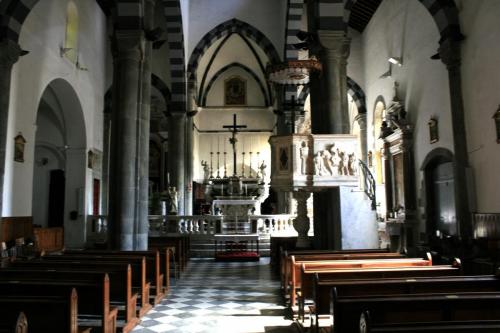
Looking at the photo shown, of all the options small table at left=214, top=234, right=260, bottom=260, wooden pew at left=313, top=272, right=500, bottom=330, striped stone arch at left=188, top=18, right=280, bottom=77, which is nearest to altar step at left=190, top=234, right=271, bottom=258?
small table at left=214, top=234, right=260, bottom=260

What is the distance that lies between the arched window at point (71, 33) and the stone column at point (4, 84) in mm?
4610

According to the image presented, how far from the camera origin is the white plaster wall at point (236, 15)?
19.7m

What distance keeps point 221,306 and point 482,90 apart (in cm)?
806

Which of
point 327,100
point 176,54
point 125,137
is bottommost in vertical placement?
point 125,137

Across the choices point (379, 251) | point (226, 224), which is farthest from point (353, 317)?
point (226, 224)

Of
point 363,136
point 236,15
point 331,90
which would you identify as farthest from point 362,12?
point 331,90

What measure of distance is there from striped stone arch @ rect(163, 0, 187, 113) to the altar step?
673 cm

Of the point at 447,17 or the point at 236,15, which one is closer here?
the point at 447,17

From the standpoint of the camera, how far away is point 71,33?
15.2m

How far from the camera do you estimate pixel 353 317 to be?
3033 mm

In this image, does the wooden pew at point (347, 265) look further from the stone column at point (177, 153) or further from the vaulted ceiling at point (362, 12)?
the vaulted ceiling at point (362, 12)

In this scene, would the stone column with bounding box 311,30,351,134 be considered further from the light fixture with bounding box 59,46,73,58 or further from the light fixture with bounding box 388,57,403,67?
the light fixture with bounding box 59,46,73,58

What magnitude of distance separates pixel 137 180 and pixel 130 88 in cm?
207

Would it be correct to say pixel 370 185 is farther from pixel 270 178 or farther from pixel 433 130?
pixel 433 130
